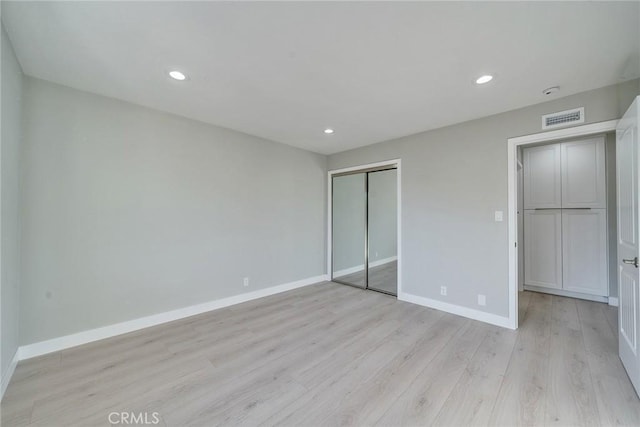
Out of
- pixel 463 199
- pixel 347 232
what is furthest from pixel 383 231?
pixel 463 199

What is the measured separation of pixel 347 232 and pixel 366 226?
50cm

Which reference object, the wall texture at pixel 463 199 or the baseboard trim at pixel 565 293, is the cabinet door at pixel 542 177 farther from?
the wall texture at pixel 463 199

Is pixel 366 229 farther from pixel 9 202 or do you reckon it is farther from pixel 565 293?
pixel 9 202

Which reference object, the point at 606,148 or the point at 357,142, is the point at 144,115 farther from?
the point at 606,148

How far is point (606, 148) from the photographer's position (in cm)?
351

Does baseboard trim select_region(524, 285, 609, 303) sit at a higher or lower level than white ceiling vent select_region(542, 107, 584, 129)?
lower

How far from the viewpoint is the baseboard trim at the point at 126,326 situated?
2.23 metres

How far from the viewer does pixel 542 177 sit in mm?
4051

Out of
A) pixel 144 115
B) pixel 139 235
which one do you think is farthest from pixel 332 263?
pixel 144 115

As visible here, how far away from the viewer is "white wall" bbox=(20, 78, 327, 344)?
7.43 ft

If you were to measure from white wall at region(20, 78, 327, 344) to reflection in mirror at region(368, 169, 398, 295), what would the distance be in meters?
1.70

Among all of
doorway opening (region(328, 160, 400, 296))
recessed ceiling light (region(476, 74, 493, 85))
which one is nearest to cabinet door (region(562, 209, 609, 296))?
doorway opening (region(328, 160, 400, 296))

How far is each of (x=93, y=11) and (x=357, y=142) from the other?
3306mm

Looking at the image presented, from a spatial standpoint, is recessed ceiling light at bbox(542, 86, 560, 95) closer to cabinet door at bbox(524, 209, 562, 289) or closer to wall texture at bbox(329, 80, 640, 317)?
wall texture at bbox(329, 80, 640, 317)
